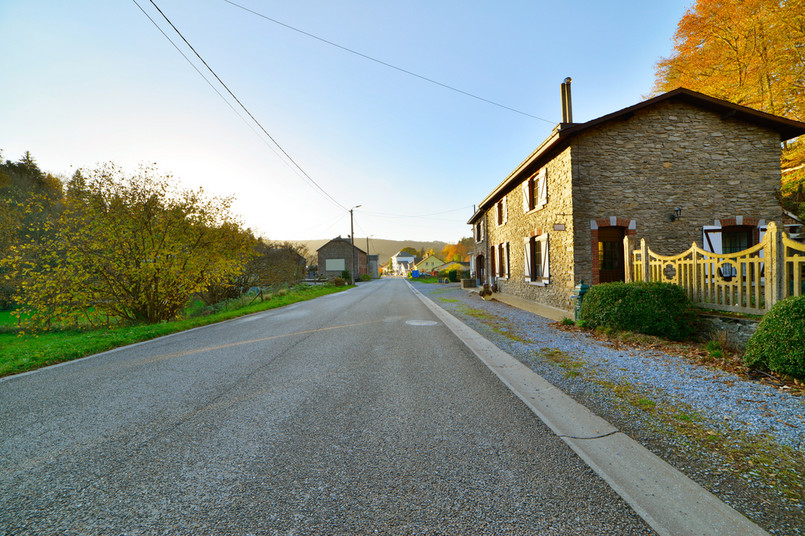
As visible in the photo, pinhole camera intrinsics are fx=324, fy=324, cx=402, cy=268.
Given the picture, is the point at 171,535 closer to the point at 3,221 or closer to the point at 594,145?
the point at 594,145

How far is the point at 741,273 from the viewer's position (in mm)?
5480

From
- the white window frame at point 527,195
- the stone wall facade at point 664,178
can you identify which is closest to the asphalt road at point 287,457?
the stone wall facade at point 664,178

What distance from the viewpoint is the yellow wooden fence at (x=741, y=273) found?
16.4ft

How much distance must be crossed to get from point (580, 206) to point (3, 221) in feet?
88.5

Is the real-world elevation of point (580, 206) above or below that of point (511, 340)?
above

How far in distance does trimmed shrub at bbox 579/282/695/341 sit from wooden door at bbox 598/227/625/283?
3.63 meters

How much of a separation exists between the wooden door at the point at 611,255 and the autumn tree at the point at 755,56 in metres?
8.05

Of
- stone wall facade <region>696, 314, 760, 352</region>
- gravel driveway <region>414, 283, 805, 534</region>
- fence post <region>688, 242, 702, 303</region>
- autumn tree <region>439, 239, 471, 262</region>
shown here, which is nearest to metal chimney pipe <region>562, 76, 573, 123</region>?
fence post <region>688, 242, 702, 303</region>

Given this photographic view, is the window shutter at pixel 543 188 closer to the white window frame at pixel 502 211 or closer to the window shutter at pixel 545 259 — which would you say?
the window shutter at pixel 545 259

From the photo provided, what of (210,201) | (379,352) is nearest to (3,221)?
(210,201)

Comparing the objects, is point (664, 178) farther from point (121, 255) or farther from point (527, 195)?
point (121, 255)

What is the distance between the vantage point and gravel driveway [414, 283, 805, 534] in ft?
6.70

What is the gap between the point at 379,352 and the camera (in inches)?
235

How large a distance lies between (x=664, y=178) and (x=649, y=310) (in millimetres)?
5596
